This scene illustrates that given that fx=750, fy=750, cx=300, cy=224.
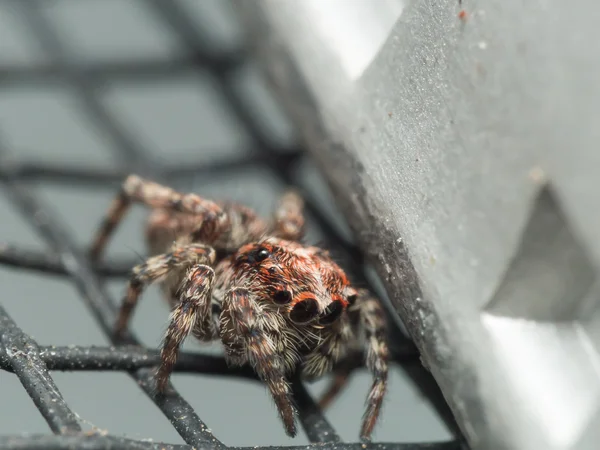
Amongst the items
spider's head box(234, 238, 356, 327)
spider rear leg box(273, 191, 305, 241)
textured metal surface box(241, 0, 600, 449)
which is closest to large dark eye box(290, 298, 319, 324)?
spider's head box(234, 238, 356, 327)

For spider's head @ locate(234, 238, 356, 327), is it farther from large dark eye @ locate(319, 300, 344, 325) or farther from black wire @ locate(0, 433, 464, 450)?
black wire @ locate(0, 433, 464, 450)

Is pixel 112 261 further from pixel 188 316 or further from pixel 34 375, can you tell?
pixel 34 375

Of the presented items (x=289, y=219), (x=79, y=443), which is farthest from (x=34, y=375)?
(x=289, y=219)

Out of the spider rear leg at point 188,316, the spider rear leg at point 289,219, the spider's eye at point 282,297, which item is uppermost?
the spider rear leg at point 289,219

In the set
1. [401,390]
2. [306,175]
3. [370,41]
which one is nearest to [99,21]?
[306,175]

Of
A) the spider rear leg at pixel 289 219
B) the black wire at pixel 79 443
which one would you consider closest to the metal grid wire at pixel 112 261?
the black wire at pixel 79 443

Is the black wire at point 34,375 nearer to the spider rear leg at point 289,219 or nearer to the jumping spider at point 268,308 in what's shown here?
the jumping spider at point 268,308
